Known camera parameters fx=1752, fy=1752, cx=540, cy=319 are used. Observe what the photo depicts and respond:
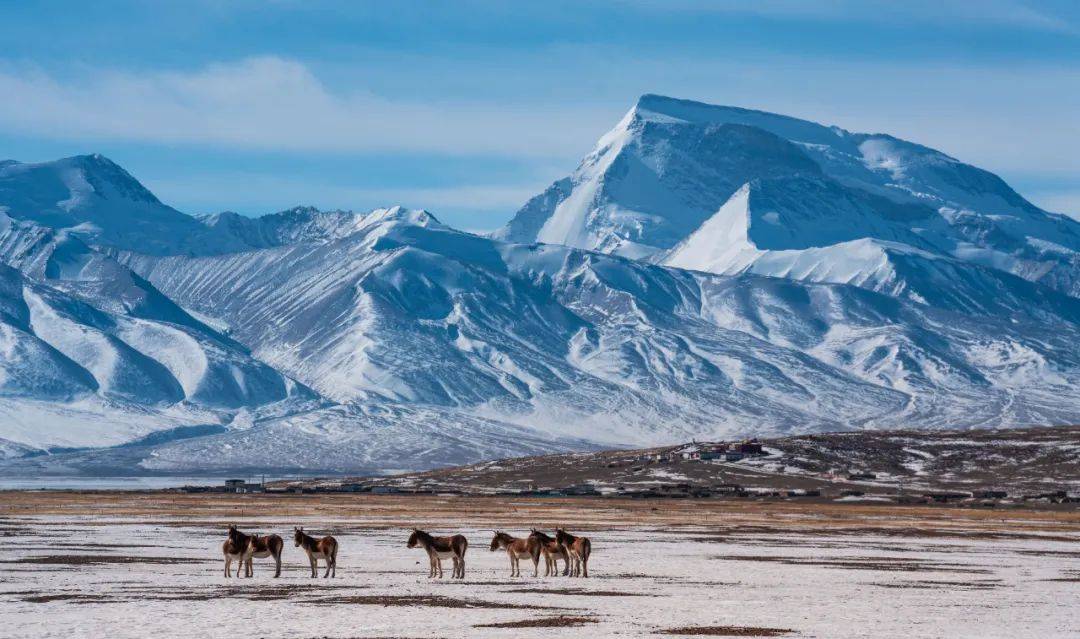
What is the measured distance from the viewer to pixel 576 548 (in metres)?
54.8

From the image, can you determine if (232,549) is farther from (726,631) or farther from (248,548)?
(726,631)

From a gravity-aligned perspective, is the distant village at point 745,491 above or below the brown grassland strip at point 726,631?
above

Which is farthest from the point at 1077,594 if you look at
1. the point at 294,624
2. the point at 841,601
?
the point at 294,624

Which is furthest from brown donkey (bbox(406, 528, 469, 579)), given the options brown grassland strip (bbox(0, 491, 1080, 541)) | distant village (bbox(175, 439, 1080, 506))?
distant village (bbox(175, 439, 1080, 506))

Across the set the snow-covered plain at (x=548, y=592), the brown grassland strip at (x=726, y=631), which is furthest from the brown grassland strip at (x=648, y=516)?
the brown grassland strip at (x=726, y=631)

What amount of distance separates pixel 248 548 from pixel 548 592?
986cm

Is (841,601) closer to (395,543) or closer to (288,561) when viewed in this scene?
(288,561)

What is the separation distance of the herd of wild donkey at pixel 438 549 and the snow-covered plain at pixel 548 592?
0.72 meters

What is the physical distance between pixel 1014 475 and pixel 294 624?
166m

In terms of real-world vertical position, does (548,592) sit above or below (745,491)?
below

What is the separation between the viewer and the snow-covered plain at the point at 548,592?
40250 mm

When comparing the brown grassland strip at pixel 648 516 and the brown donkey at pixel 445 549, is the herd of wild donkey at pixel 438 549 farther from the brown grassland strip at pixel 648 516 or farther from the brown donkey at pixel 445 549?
the brown grassland strip at pixel 648 516

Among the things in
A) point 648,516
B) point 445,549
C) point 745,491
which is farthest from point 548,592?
point 745,491

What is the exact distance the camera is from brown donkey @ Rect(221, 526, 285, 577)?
52.8 metres
